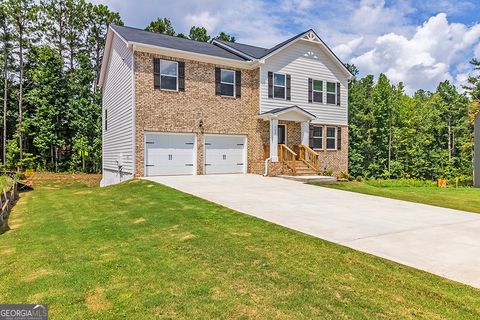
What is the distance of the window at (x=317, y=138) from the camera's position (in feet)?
63.5

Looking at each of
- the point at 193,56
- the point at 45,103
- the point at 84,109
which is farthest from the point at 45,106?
the point at 193,56

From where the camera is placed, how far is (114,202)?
32.1 feet

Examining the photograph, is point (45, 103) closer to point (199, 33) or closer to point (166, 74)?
point (166, 74)

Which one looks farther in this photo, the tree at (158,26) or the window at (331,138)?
the tree at (158,26)

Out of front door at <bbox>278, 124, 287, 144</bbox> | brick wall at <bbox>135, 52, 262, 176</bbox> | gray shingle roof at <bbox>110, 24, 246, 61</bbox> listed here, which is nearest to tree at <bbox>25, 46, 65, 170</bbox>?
gray shingle roof at <bbox>110, 24, 246, 61</bbox>

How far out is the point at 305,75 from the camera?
18.9 m

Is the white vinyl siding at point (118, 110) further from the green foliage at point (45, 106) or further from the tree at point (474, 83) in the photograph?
the tree at point (474, 83)

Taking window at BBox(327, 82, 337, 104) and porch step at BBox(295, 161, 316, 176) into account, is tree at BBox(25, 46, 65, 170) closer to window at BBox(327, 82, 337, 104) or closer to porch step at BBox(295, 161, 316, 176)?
porch step at BBox(295, 161, 316, 176)

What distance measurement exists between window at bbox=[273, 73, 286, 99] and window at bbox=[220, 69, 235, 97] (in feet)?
7.72

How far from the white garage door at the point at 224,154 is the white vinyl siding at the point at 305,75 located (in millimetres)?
2243

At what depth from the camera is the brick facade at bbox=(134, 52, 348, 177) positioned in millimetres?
14859

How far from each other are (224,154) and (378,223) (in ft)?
36.1

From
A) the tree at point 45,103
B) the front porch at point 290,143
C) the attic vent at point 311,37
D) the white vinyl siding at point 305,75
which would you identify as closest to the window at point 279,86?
the white vinyl siding at point 305,75

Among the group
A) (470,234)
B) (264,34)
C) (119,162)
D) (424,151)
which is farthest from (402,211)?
(424,151)
